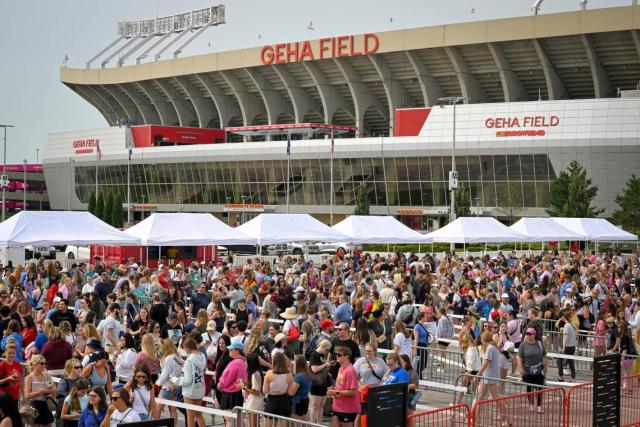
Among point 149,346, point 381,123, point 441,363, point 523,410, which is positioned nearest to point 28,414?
point 149,346

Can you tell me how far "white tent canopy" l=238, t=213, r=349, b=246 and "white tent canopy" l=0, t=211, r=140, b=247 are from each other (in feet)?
14.5

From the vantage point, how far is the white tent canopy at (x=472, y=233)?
121 feet

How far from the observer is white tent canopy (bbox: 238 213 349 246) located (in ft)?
103

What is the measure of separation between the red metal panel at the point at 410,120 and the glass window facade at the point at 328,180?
2245mm

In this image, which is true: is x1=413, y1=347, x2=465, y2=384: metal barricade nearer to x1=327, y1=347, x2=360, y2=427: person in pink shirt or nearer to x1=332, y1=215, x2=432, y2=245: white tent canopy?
x1=327, y1=347, x2=360, y2=427: person in pink shirt

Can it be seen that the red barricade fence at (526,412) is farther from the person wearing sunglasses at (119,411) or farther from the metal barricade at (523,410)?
the person wearing sunglasses at (119,411)

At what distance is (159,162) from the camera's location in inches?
3804

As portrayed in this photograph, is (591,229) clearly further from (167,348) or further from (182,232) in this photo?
(167,348)

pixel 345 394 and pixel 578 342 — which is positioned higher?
pixel 345 394

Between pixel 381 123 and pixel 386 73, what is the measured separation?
11.4 metres

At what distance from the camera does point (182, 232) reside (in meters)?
29.8

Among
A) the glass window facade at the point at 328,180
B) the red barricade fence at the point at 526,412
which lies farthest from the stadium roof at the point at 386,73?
the red barricade fence at the point at 526,412

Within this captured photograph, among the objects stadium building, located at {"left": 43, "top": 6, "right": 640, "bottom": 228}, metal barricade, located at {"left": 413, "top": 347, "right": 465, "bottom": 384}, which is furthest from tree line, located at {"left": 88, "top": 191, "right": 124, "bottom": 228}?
metal barricade, located at {"left": 413, "top": 347, "right": 465, "bottom": 384}

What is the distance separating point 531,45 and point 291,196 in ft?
84.4
